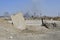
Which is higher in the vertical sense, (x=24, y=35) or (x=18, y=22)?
(x=18, y=22)

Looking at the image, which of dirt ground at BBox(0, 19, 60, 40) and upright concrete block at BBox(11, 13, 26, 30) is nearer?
dirt ground at BBox(0, 19, 60, 40)

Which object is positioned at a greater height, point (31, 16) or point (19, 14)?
point (19, 14)

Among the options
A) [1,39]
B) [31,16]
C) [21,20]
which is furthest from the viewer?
[31,16]

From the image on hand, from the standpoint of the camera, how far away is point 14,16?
33.1 metres

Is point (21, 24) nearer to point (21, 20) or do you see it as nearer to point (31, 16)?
point (21, 20)

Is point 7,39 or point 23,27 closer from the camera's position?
point 7,39

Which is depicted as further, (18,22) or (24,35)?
(18,22)

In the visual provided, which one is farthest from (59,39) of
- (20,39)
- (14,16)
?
(14,16)

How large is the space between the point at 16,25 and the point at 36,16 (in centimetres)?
6877

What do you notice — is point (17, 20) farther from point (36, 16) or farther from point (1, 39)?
point (36, 16)

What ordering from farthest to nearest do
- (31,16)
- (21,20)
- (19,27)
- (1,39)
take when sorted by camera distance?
1. (31,16)
2. (21,20)
3. (19,27)
4. (1,39)

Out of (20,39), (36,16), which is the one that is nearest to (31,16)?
(36,16)

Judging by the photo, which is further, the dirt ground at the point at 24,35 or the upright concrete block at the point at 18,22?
the upright concrete block at the point at 18,22

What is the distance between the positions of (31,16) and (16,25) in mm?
64619
